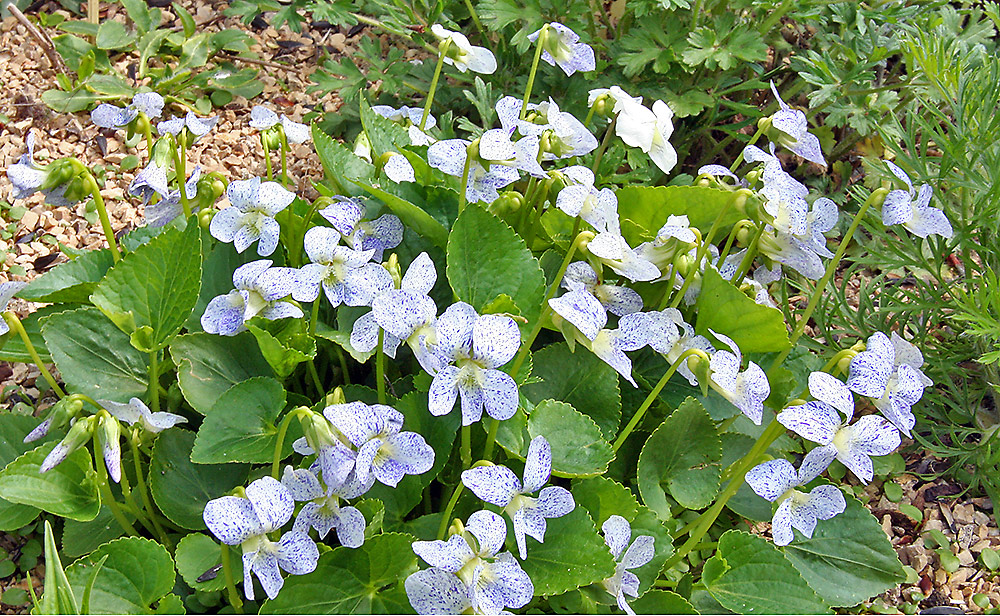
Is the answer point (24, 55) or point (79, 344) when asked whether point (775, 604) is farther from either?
point (24, 55)

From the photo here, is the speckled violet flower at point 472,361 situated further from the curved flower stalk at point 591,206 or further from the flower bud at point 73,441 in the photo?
the flower bud at point 73,441

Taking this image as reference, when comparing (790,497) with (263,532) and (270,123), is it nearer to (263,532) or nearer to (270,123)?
(263,532)

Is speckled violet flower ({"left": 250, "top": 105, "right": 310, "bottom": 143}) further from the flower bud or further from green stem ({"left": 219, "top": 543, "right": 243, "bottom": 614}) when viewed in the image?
green stem ({"left": 219, "top": 543, "right": 243, "bottom": 614})

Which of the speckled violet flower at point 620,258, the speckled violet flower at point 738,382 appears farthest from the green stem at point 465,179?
the speckled violet flower at point 738,382

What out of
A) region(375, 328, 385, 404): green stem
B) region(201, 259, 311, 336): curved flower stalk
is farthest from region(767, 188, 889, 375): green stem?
region(201, 259, 311, 336): curved flower stalk

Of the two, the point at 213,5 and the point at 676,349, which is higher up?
the point at 676,349

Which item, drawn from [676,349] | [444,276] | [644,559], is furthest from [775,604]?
[444,276]
